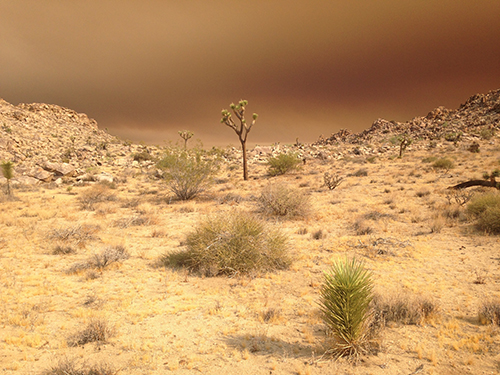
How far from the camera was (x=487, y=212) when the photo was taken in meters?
9.55

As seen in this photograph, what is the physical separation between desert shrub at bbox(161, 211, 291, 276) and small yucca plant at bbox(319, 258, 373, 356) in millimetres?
3576

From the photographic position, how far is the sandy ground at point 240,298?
4035 mm

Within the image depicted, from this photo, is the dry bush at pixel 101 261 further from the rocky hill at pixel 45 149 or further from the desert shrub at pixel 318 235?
the rocky hill at pixel 45 149

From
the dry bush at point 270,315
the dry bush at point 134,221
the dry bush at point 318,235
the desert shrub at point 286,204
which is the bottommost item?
the dry bush at point 270,315

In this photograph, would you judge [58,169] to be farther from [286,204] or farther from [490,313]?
[490,313]

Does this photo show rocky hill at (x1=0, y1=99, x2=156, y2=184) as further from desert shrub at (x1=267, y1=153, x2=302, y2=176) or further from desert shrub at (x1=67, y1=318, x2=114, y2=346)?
desert shrub at (x1=67, y1=318, x2=114, y2=346)

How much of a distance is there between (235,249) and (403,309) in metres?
4.06

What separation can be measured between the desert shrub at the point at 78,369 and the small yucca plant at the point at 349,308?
309 centimetres

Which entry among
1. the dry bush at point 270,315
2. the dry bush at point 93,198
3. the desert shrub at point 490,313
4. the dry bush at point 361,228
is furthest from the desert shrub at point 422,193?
the dry bush at point 93,198

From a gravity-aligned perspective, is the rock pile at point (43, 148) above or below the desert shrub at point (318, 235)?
above

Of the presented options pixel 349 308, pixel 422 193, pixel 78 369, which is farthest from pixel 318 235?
pixel 422 193

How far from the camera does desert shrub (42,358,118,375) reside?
3.60 metres

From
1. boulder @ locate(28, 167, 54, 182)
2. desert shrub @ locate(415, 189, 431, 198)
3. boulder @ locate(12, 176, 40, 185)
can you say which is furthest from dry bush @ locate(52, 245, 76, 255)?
boulder @ locate(28, 167, 54, 182)

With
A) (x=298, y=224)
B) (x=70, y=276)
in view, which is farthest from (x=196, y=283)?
(x=298, y=224)
